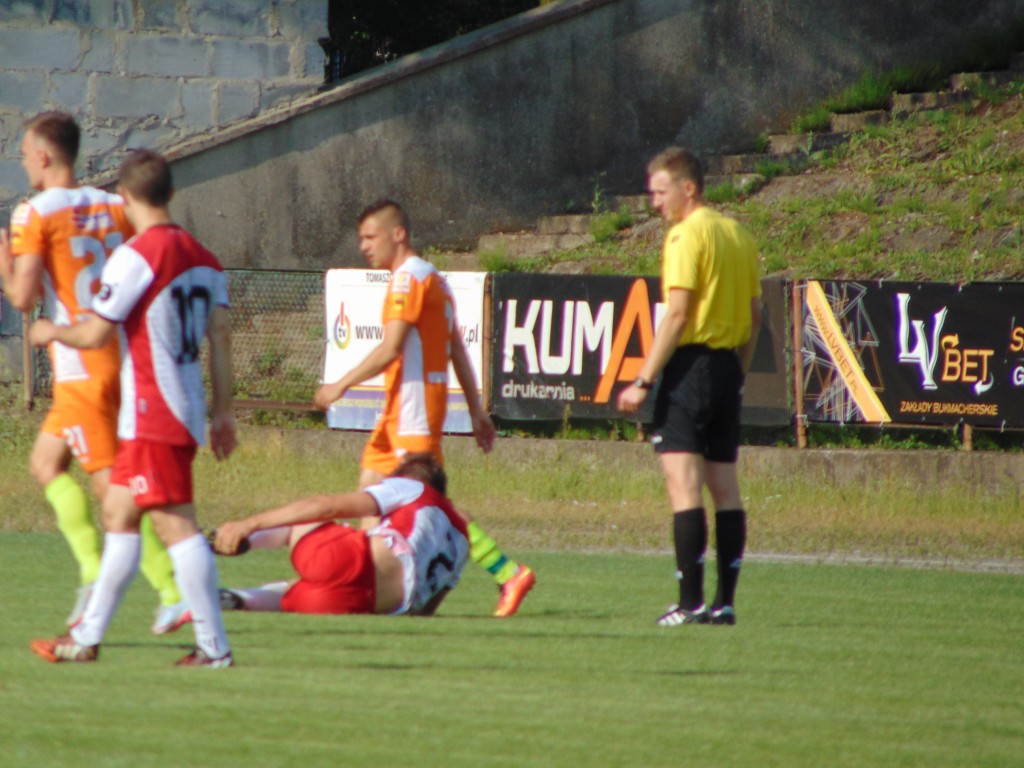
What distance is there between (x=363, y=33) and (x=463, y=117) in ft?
20.6

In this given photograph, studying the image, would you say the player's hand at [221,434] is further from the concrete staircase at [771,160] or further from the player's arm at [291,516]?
the concrete staircase at [771,160]

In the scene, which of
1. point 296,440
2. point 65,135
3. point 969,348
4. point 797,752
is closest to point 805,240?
point 969,348

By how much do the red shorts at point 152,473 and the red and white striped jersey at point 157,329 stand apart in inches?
1.3

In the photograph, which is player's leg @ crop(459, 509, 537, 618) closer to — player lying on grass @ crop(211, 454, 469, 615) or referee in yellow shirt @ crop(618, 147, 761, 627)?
player lying on grass @ crop(211, 454, 469, 615)

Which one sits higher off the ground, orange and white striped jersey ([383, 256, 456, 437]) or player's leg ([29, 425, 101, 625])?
orange and white striped jersey ([383, 256, 456, 437])

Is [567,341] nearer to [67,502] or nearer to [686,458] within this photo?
[686,458]

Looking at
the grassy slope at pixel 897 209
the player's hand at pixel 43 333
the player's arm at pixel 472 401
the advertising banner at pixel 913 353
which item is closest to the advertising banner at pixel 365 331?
the grassy slope at pixel 897 209

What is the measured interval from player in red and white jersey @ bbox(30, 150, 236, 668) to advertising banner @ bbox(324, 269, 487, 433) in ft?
30.4

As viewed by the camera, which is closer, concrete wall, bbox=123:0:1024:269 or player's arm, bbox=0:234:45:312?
player's arm, bbox=0:234:45:312

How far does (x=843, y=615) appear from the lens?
27.5ft

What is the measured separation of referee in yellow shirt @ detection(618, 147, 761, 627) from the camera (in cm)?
751

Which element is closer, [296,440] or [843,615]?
[843,615]

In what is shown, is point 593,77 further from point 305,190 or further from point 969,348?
point 969,348

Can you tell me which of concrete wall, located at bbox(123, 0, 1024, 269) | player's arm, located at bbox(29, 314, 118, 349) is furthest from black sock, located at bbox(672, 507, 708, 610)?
concrete wall, located at bbox(123, 0, 1024, 269)
